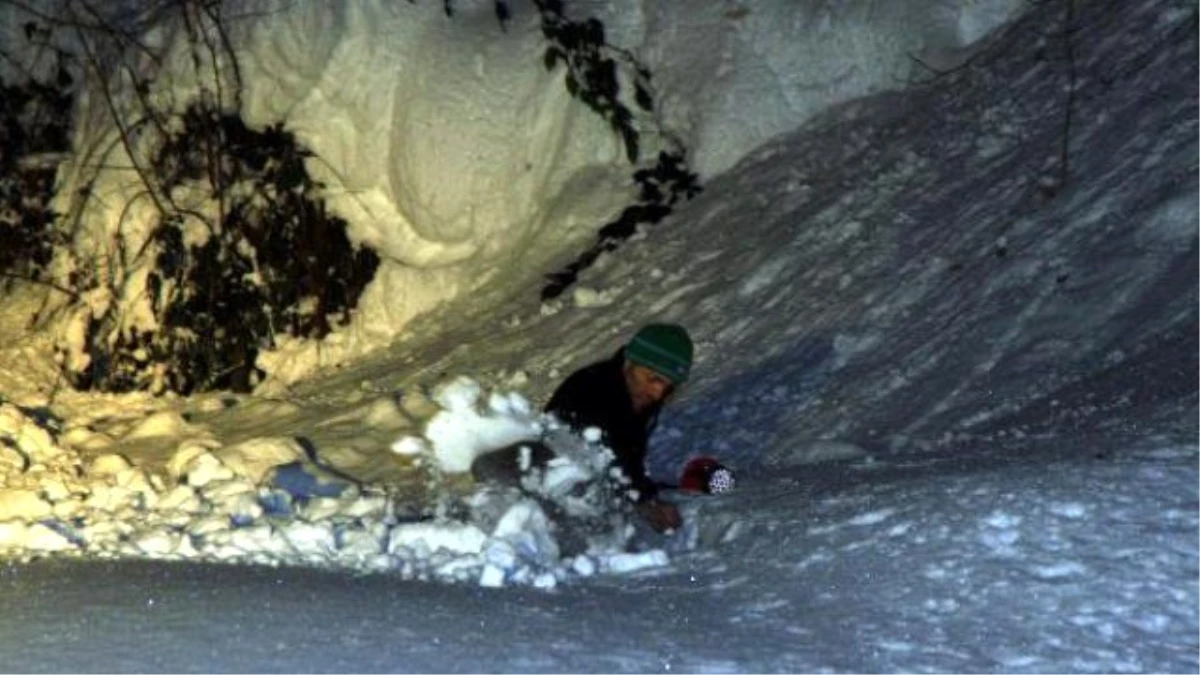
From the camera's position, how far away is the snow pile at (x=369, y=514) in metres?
5.29

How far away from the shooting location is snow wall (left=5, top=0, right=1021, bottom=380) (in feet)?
35.0

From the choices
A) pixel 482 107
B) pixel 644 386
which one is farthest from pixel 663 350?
pixel 482 107

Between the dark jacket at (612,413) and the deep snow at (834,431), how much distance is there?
0.28 meters

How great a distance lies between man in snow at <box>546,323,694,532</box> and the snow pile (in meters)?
0.08

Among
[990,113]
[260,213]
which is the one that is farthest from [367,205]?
→ [990,113]

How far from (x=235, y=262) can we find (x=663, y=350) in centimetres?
588

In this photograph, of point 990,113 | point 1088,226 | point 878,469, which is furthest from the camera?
→ point 990,113

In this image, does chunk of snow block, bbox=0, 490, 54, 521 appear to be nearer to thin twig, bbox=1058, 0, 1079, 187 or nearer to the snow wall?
the snow wall

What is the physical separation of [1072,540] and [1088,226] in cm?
372

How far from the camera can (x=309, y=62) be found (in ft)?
36.4

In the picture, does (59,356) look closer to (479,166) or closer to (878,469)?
(479,166)

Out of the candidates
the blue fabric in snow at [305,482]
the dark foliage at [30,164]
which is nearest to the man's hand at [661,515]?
the blue fabric in snow at [305,482]

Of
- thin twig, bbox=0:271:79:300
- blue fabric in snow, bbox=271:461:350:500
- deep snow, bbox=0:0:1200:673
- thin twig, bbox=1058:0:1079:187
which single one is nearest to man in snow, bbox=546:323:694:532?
deep snow, bbox=0:0:1200:673

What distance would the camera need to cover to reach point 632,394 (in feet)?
20.2
